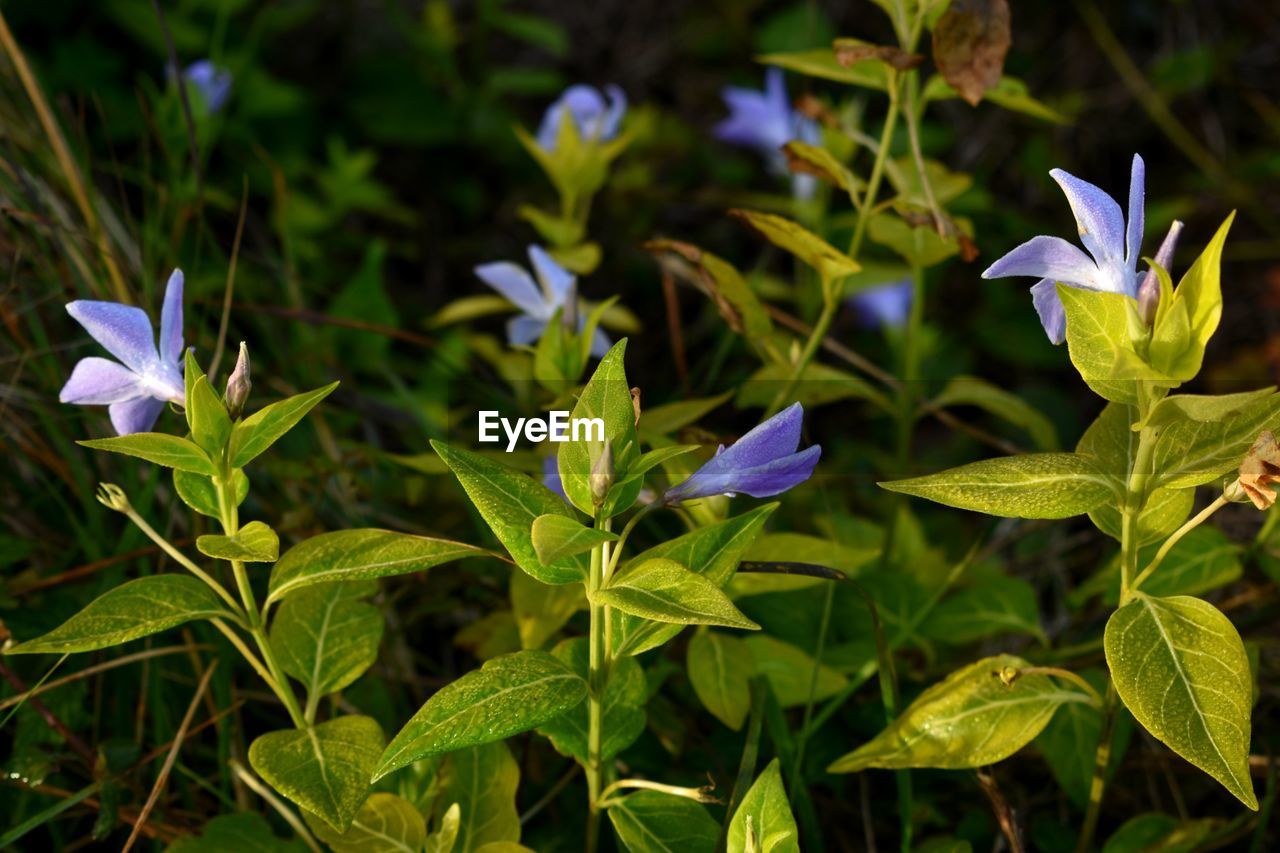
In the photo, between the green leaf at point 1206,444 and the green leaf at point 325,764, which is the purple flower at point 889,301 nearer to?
the green leaf at point 1206,444

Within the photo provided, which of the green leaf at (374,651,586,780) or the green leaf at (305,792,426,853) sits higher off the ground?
the green leaf at (374,651,586,780)

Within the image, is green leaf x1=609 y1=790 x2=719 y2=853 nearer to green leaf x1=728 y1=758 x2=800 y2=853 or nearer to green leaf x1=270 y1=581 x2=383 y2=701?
green leaf x1=728 y1=758 x2=800 y2=853

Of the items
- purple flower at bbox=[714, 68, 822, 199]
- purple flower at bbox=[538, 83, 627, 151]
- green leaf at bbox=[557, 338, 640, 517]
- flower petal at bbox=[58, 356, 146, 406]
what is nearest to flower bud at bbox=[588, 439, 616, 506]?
green leaf at bbox=[557, 338, 640, 517]

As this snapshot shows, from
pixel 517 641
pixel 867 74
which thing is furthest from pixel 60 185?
pixel 867 74

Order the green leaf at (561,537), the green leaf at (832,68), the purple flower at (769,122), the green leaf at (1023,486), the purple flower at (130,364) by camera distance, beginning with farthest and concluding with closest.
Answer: the purple flower at (769,122) < the green leaf at (832,68) < the purple flower at (130,364) < the green leaf at (1023,486) < the green leaf at (561,537)

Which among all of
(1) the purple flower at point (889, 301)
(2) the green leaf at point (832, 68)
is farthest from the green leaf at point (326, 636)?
(1) the purple flower at point (889, 301)

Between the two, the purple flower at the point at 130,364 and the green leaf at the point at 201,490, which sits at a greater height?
the purple flower at the point at 130,364

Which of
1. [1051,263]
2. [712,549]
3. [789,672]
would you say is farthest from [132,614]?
[1051,263]
